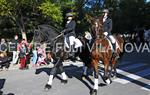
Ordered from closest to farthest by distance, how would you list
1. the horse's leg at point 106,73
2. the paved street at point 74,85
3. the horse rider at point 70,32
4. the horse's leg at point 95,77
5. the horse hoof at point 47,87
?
the horse's leg at point 95,77, the paved street at point 74,85, the horse hoof at point 47,87, the horse's leg at point 106,73, the horse rider at point 70,32

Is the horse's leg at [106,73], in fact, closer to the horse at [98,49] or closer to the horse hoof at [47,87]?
the horse at [98,49]

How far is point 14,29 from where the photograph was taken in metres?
31.7

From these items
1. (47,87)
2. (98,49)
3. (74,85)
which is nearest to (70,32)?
(98,49)

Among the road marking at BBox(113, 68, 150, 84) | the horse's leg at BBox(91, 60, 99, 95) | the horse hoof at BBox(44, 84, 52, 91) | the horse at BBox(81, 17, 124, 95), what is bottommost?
the road marking at BBox(113, 68, 150, 84)

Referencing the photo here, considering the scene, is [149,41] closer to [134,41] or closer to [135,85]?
[134,41]

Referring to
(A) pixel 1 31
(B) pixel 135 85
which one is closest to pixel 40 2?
(A) pixel 1 31

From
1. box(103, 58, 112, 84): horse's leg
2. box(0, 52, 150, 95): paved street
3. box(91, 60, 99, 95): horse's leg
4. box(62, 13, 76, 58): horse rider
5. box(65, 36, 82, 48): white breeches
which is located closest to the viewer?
box(91, 60, 99, 95): horse's leg

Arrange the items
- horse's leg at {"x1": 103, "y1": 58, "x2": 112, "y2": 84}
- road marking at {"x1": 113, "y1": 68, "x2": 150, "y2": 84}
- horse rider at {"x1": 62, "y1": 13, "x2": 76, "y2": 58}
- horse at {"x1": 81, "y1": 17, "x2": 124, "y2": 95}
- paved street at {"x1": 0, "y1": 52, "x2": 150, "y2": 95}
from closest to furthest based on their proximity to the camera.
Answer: horse at {"x1": 81, "y1": 17, "x2": 124, "y2": 95} < paved street at {"x1": 0, "y1": 52, "x2": 150, "y2": 95} < horse's leg at {"x1": 103, "y1": 58, "x2": 112, "y2": 84} < horse rider at {"x1": 62, "y1": 13, "x2": 76, "y2": 58} < road marking at {"x1": 113, "y1": 68, "x2": 150, "y2": 84}

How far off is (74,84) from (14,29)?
19519 mm

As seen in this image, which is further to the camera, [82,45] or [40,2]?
[40,2]

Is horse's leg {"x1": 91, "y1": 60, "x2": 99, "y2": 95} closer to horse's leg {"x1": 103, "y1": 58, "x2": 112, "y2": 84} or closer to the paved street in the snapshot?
the paved street

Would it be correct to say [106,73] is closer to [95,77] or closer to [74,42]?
[95,77]

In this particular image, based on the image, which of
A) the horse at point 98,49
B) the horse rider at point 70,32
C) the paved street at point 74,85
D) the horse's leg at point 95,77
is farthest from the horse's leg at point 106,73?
the horse rider at point 70,32

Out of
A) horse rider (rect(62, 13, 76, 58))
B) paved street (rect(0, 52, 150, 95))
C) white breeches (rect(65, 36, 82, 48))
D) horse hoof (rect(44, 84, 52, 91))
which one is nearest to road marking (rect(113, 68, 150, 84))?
paved street (rect(0, 52, 150, 95))
